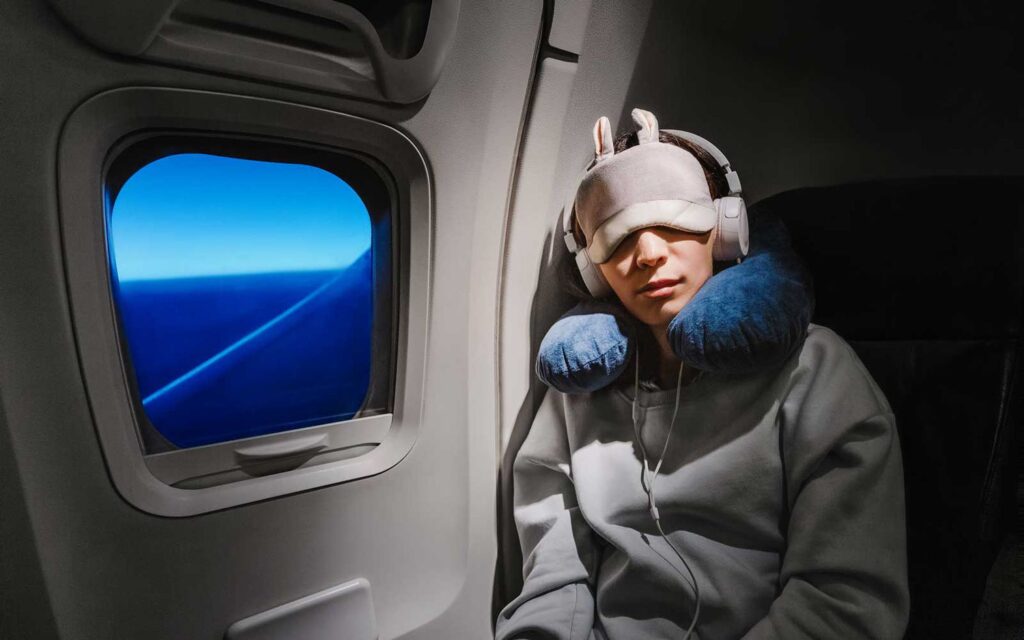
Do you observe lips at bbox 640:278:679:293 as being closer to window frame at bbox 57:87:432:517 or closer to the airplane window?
window frame at bbox 57:87:432:517

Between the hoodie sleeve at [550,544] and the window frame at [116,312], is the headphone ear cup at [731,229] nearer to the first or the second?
the hoodie sleeve at [550,544]

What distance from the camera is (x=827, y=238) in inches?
41.8

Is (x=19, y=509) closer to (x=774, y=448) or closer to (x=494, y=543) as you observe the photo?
(x=494, y=543)

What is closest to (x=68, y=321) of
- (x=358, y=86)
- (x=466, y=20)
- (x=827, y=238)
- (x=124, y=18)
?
(x=124, y=18)

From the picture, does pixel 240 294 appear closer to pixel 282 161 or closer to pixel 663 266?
pixel 282 161

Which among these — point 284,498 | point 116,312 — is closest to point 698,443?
point 284,498

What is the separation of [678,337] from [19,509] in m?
1.06

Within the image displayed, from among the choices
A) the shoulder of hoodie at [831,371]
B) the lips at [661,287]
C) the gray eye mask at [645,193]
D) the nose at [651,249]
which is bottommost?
the shoulder of hoodie at [831,371]

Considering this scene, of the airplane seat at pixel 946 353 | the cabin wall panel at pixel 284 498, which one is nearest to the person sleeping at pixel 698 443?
the airplane seat at pixel 946 353

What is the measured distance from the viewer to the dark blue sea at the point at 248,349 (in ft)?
3.46

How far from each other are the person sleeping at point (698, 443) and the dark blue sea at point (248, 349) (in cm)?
45

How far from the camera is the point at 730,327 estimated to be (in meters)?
0.85

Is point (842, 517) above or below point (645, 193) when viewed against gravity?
below

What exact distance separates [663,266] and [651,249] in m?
0.04
